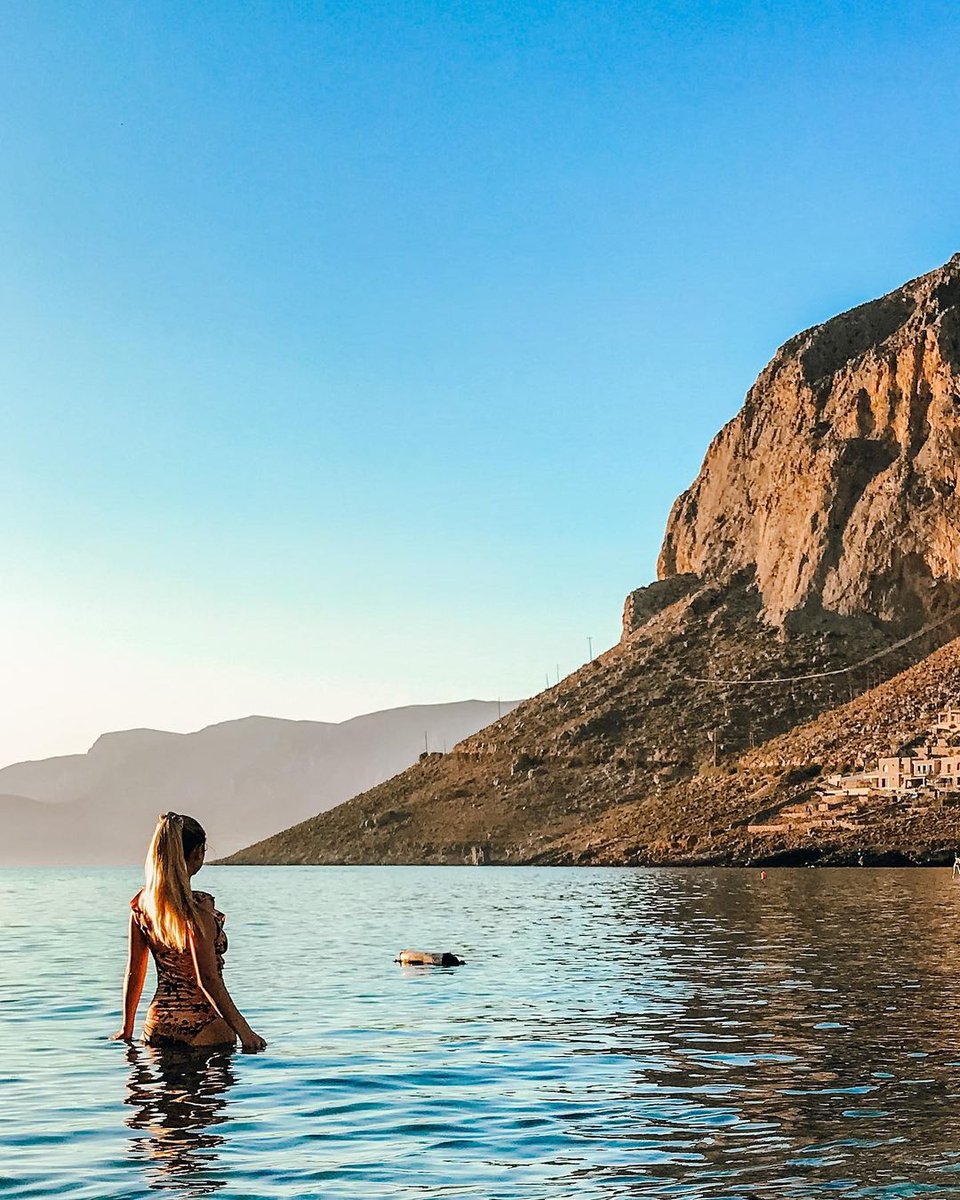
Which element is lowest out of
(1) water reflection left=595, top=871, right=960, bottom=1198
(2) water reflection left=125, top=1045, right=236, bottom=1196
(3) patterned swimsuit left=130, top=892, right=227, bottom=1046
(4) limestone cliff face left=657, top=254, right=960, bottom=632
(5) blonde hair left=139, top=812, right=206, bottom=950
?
(1) water reflection left=595, top=871, right=960, bottom=1198

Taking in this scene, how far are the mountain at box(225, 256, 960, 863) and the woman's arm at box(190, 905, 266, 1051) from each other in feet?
410

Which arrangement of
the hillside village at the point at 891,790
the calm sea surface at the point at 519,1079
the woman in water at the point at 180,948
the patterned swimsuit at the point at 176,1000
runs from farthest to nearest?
the hillside village at the point at 891,790, the patterned swimsuit at the point at 176,1000, the woman in water at the point at 180,948, the calm sea surface at the point at 519,1079

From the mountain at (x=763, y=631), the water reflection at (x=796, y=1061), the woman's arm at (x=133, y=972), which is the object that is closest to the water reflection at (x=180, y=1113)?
the woman's arm at (x=133, y=972)

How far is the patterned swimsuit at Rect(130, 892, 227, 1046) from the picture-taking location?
15.2 metres

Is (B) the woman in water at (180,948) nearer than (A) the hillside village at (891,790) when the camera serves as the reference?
Yes

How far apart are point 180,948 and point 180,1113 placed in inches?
61.2

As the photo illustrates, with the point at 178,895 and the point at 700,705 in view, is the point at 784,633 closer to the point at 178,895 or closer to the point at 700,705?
the point at 700,705

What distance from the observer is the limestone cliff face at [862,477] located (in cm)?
16338

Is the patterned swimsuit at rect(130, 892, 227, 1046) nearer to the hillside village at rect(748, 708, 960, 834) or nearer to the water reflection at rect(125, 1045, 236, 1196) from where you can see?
the water reflection at rect(125, 1045, 236, 1196)

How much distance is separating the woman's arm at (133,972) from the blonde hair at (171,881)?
1.26 ft

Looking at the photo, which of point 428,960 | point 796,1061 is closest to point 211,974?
point 796,1061

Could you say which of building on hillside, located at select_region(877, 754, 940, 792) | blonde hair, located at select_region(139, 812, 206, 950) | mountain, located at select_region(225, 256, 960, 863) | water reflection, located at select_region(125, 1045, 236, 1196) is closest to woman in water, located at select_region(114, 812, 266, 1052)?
blonde hair, located at select_region(139, 812, 206, 950)

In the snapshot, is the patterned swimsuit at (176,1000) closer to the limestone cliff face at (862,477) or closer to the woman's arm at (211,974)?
the woman's arm at (211,974)

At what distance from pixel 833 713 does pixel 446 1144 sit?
13619 centimetres
